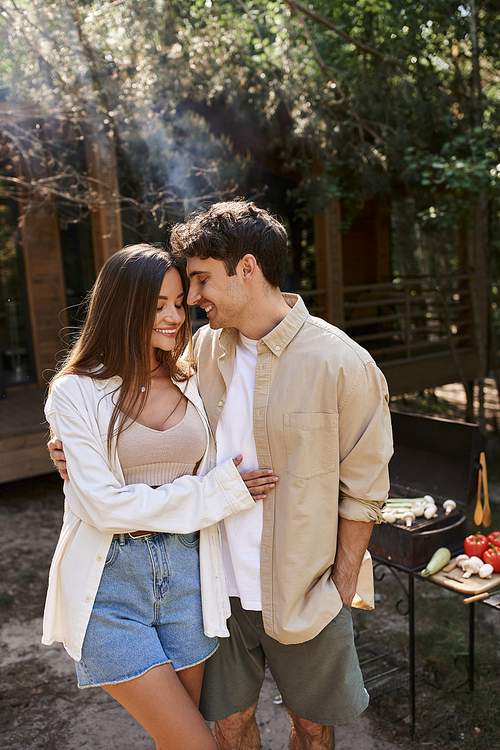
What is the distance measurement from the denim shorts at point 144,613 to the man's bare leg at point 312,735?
48 centimetres

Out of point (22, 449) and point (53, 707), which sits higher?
point (22, 449)

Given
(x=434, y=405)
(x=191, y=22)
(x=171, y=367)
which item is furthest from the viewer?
(x=434, y=405)

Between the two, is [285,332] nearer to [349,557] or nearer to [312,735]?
[349,557]

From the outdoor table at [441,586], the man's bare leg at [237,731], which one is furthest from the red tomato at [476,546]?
the man's bare leg at [237,731]

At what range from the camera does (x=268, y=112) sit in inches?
242

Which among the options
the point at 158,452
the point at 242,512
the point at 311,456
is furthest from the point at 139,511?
the point at 311,456

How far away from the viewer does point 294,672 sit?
2084 millimetres

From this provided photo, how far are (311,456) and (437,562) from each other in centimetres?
140

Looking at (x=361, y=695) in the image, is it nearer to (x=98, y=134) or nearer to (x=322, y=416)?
(x=322, y=416)

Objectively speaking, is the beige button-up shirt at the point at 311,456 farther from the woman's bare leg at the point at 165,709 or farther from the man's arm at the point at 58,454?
the man's arm at the point at 58,454

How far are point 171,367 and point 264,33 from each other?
21.3 feet

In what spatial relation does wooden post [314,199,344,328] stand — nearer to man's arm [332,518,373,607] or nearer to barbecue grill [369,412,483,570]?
barbecue grill [369,412,483,570]

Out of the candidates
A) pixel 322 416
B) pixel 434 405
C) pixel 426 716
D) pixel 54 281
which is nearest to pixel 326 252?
pixel 54 281

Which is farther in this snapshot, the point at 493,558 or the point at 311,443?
the point at 493,558
